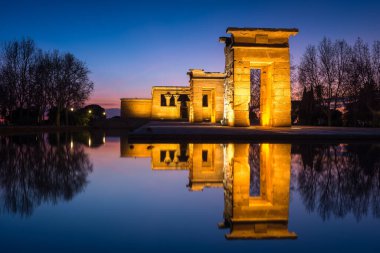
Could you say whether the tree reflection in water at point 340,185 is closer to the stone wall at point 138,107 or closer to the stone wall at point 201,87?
the stone wall at point 201,87

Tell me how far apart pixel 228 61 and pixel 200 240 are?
71.1ft

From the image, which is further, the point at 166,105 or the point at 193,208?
the point at 166,105

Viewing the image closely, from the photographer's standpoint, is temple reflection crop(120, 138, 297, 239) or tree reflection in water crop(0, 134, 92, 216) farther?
tree reflection in water crop(0, 134, 92, 216)

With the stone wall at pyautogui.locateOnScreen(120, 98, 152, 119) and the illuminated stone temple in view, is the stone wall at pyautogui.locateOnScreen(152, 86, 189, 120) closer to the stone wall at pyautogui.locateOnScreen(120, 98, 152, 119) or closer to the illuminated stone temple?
the stone wall at pyautogui.locateOnScreen(120, 98, 152, 119)

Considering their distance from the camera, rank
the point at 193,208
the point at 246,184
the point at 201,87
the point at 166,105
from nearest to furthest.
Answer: the point at 193,208, the point at 246,184, the point at 201,87, the point at 166,105

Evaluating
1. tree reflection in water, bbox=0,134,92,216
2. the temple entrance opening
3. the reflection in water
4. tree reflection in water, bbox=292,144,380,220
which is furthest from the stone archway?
the temple entrance opening

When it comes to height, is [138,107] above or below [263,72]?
below

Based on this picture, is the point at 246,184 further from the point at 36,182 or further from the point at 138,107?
the point at 138,107

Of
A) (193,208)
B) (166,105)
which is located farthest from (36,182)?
(166,105)

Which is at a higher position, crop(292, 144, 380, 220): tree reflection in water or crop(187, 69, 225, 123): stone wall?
crop(187, 69, 225, 123): stone wall

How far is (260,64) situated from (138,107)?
41533mm

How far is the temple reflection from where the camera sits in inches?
148

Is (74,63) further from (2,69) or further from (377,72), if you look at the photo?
(377,72)

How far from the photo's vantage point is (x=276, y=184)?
230 inches
